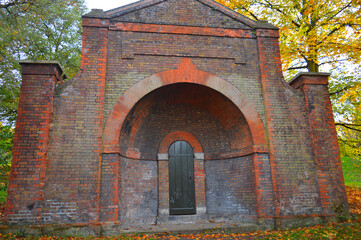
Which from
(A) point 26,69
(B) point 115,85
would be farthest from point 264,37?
(A) point 26,69

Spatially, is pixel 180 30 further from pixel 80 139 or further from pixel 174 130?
pixel 80 139

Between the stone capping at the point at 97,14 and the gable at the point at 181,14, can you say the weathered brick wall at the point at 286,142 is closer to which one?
the gable at the point at 181,14

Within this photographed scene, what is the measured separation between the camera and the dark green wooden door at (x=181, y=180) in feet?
27.3

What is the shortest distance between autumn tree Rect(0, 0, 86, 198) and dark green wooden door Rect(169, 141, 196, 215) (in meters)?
5.35

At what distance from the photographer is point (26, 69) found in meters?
6.72

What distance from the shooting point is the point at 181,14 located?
8.15 metres

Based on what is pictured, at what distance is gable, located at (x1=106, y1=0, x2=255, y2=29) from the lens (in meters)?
7.81

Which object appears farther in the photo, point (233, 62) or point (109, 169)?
point (233, 62)

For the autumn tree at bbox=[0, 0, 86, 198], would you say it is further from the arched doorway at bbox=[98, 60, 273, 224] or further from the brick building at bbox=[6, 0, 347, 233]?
the arched doorway at bbox=[98, 60, 273, 224]

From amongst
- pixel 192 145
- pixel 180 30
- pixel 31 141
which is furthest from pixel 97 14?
pixel 192 145

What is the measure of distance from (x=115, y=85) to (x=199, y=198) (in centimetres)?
471

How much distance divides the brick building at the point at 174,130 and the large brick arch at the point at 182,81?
0.10ft

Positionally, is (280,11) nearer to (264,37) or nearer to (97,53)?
(264,37)

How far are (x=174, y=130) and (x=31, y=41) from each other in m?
5.73
